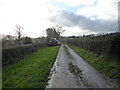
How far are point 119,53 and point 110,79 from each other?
3463mm

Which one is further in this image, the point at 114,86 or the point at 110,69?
the point at 110,69

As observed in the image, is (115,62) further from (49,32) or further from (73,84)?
(49,32)

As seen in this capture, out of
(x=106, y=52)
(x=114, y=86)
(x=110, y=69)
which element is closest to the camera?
(x=114, y=86)

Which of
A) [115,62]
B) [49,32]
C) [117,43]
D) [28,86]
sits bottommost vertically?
[28,86]

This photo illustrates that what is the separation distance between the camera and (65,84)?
6.81 metres

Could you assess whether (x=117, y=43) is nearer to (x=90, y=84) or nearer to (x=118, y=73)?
(x=118, y=73)

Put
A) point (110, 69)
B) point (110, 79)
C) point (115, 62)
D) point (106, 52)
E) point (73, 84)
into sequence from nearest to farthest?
point (73, 84) < point (110, 79) < point (110, 69) < point (115, 62) < point (106, 52)

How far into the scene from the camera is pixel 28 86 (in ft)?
21.6

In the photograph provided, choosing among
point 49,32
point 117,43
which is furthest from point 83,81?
point 49,32

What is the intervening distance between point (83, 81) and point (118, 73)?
102 inches

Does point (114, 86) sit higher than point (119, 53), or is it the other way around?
point (119, 53)

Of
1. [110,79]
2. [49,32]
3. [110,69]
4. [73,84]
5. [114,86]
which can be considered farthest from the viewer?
[49,32]

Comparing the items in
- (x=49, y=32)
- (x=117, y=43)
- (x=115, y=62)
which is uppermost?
(x=49, y=32)

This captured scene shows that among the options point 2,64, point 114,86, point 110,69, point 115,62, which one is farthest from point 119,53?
point 2,64
